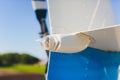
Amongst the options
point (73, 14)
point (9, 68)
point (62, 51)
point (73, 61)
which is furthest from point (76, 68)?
point (9, 68)

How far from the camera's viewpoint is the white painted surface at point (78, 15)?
74.3 inches

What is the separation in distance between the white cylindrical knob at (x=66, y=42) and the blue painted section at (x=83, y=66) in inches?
3.3

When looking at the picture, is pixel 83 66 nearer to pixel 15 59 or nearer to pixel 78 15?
pixel 78 15

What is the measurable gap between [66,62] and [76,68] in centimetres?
7

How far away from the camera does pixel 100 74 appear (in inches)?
77.4

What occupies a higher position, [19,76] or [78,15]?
[78,15]

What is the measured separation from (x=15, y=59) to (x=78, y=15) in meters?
2.39

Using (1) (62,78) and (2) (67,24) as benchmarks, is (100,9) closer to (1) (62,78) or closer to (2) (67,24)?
(2) (67,24)

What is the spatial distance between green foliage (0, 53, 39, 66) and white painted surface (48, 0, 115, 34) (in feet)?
7.26

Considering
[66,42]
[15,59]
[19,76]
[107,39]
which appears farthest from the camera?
[19,76]

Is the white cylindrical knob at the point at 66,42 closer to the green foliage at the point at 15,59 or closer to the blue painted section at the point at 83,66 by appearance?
the blue painted section at the point at 83,66

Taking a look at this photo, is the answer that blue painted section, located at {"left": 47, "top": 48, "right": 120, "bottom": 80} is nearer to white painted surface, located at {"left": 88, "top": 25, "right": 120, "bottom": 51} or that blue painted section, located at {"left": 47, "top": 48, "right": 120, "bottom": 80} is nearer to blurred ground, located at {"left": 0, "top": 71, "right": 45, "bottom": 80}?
white painted surface, located at {"left": 88, "top": 25, "right": 120, "bottom": 51}

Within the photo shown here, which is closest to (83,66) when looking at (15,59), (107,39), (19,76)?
(107,39)

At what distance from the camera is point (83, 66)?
1.93 metres
